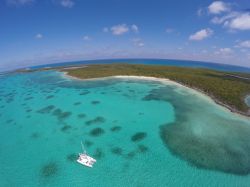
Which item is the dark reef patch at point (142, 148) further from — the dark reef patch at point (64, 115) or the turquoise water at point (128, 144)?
the dark reef patch at point (64, 115)

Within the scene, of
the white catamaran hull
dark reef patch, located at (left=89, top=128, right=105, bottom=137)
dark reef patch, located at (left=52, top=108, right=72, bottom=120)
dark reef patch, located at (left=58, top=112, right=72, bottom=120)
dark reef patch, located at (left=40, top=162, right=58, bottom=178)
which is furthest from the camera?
dark reef patch, located at (left=52, top=108, right=72, bottom=120)

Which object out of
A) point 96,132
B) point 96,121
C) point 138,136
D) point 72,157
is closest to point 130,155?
point 138,136

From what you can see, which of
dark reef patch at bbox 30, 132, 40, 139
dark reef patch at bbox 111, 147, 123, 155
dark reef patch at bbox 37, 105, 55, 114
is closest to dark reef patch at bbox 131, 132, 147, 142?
dark reef patch at bbox 111, 147, 123, 155

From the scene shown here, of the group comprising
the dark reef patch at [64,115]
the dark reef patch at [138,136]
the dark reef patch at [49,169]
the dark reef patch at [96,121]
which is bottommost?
the dark reef patch at [49,169]

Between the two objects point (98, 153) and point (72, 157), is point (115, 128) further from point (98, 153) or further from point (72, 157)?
point (72, 157)

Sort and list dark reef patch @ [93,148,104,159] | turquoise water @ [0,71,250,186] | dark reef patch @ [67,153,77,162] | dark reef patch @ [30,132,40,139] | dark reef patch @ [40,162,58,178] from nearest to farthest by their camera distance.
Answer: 1. turquoise water @ [0,71,250,186]
2. dark reef patch @ [40,162,58,178]
3. dark reef patch @ [67,153,77,162]
4. dark reef patch @ [93,148,104,159]
5. dark reef patch @ [30,132,40,139]

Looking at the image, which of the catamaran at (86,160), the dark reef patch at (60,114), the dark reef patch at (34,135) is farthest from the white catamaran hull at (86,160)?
the dark reef patch at (60,114)

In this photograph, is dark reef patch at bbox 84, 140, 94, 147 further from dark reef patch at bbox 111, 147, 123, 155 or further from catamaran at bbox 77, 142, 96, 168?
dark reef patch at bbox 111, 147, 123, 155
